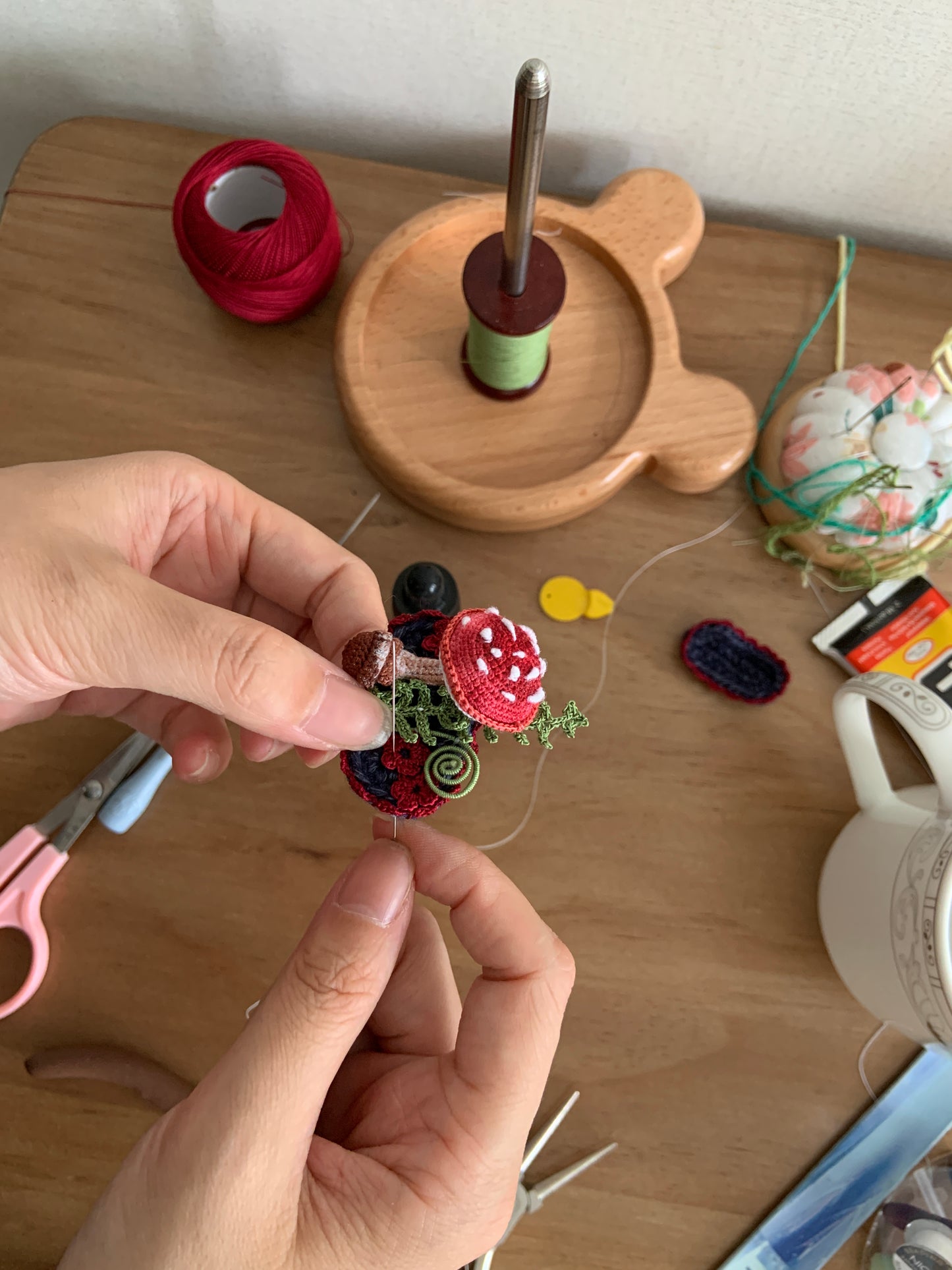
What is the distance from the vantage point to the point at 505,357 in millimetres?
680

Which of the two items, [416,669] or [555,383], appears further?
[555,383]

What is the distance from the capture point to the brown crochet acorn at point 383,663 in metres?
0.51

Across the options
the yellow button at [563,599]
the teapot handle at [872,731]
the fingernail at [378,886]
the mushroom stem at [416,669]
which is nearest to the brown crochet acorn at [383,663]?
the mushroom stem at [416,669]

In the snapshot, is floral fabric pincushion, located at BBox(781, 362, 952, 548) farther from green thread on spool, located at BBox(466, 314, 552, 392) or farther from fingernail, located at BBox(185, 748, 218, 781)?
fingernail, located at BBox(185, 748, 218, 781)

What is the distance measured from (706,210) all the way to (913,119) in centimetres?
20

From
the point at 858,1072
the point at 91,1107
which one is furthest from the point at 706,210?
the point at 91,1107

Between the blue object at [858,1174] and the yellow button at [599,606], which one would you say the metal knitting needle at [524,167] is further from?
the blue object at [858,1174]

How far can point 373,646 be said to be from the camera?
51 cm

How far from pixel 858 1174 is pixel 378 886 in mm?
433

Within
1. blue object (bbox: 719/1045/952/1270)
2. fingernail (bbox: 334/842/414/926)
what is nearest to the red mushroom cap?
fingernail (bbox: 334/842/414/926)

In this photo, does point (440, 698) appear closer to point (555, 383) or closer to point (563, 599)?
point (563, 599)

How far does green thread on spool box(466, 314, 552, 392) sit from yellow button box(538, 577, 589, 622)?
18cm

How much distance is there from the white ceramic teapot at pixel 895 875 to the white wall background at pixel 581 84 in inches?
19.2

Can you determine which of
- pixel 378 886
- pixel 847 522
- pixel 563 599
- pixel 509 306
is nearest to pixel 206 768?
pixel 378 886
